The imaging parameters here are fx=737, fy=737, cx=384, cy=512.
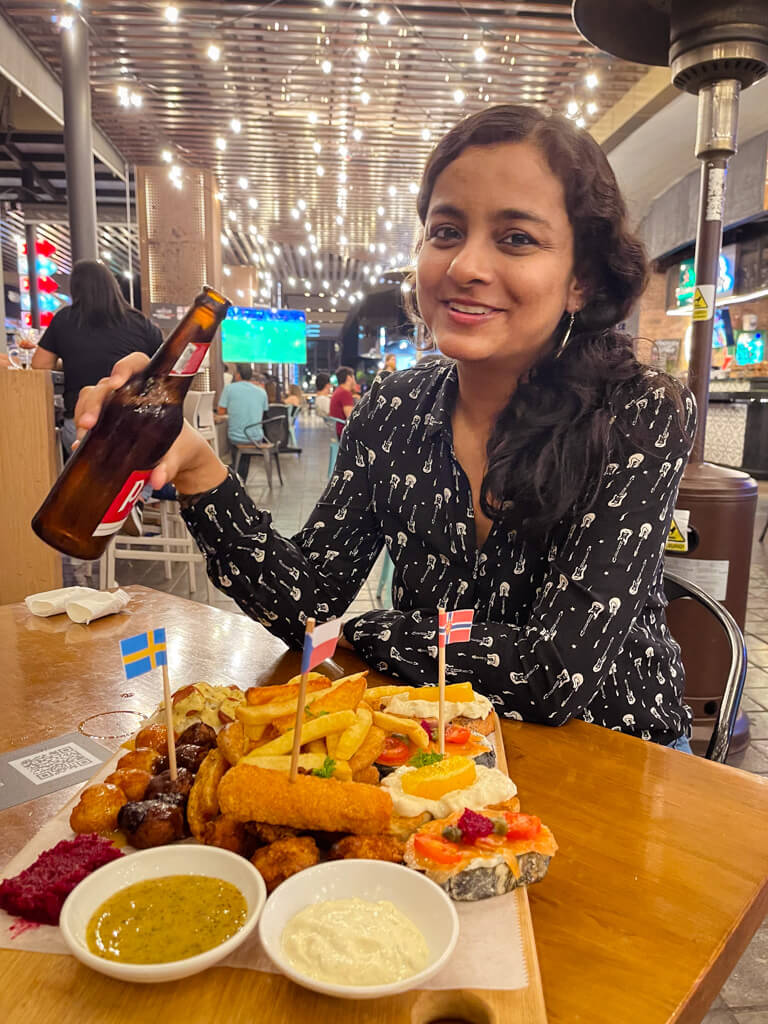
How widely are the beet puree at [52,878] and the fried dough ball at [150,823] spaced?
2 cm

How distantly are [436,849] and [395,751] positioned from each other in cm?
21

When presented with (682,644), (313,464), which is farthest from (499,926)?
(313,464)

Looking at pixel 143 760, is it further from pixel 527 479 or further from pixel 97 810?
pixel 527 479

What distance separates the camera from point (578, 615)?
121 cm

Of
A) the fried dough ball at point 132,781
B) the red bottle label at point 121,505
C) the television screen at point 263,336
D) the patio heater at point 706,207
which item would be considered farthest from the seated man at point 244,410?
the fried dough ball at point 132,781

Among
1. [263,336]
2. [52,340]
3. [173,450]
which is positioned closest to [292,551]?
[173,450]

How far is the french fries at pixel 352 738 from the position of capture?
825mm

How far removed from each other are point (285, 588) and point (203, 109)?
7864 mm

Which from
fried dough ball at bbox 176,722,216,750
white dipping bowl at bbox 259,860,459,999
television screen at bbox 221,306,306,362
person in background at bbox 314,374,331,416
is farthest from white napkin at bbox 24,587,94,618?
person in background at bbox 314,374,331,416

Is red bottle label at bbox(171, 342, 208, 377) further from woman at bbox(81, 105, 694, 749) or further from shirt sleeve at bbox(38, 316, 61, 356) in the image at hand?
shirt sleeve at bbox(38, 316, 61, 356)

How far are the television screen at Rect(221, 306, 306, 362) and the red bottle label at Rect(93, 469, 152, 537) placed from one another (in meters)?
11.0

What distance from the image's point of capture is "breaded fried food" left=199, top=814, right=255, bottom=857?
73cm

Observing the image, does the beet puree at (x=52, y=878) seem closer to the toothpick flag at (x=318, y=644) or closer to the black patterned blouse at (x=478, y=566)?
the toothpick flag at (x=318, y=644)

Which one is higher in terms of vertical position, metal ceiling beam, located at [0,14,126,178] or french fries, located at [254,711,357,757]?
metal ceiling beam, located at [0,14,126,178]
